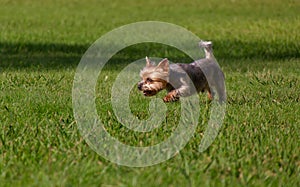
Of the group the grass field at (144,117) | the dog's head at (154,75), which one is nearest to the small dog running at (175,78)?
the dog's head at (154,75)

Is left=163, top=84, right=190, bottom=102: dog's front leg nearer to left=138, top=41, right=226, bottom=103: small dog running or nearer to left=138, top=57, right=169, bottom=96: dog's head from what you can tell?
left=138, top=41, right=226, bottom=103: small dog running

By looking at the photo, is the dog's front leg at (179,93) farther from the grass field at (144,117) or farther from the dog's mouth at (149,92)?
the grass field at (144,117)

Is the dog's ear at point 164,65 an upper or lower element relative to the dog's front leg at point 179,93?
upper

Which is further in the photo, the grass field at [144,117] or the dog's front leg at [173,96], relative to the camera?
the dog's front leg at [173,96]

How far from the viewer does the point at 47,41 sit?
20703 mm

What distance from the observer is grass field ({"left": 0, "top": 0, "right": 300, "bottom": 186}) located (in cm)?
566

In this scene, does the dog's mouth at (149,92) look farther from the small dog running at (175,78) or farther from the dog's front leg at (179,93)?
the dog's front leg at (179,93)

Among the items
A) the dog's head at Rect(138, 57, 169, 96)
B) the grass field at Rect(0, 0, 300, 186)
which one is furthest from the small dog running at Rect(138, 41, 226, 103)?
the grass field at Rect(0, 0, 300, 186)

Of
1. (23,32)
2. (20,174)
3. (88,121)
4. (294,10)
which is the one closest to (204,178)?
(20,174)

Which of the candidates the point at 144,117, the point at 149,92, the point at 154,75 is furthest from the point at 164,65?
the point at 144,117

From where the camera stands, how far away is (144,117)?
324 inches

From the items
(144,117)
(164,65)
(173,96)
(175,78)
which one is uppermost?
(164,65)

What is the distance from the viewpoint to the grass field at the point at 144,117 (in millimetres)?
5656

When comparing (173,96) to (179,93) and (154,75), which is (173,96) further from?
(154,75)
